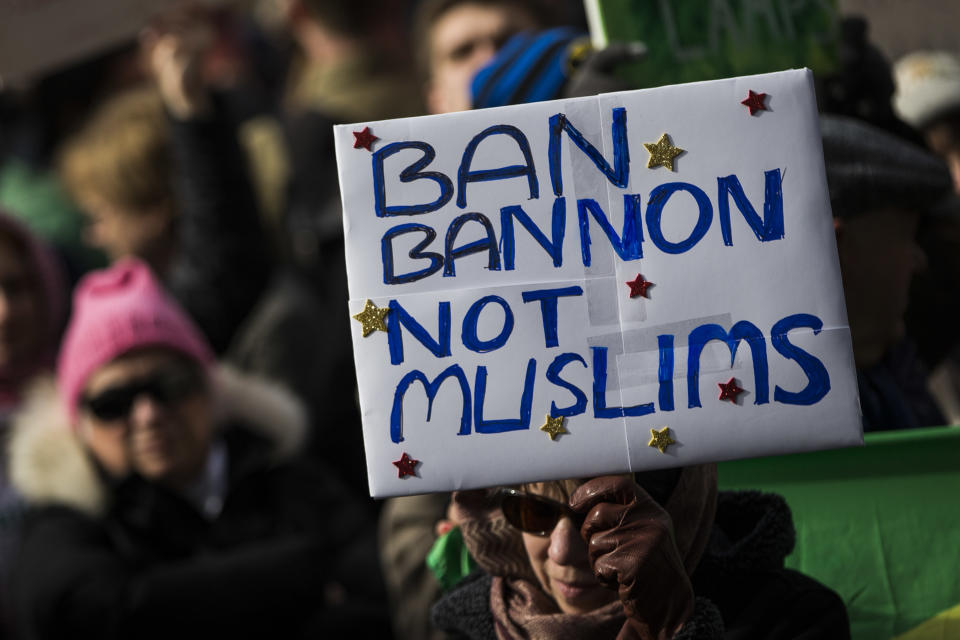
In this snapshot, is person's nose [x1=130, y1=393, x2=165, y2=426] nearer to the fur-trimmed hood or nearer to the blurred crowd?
the blurred crowd

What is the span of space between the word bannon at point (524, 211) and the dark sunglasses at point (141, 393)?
80.7 inches

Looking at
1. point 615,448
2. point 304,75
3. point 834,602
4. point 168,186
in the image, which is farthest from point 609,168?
point 304,75

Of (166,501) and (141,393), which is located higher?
(141,393)

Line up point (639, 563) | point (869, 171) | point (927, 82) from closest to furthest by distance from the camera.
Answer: point (639, 563)
point (869, 171)
point (927, 82)

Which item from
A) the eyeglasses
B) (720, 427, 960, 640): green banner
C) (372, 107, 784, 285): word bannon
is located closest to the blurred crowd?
the eyeglasses

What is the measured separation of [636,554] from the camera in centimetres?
192

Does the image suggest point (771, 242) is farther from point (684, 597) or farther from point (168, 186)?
point (168, 186)

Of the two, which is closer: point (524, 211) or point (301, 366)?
point (524, 211)

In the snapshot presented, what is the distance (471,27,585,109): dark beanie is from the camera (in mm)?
3168

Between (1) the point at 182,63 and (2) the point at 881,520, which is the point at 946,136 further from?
(1) the point at 182,63

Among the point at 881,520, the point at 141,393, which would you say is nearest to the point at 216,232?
the point at 141,393

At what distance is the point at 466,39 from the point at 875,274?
5.81ft

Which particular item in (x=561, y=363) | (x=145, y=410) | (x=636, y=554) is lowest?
(x=636, y=554)

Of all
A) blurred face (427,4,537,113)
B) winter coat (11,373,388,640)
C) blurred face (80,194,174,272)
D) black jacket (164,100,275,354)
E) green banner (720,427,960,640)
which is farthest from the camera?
blurred face (80,194,174,272)
